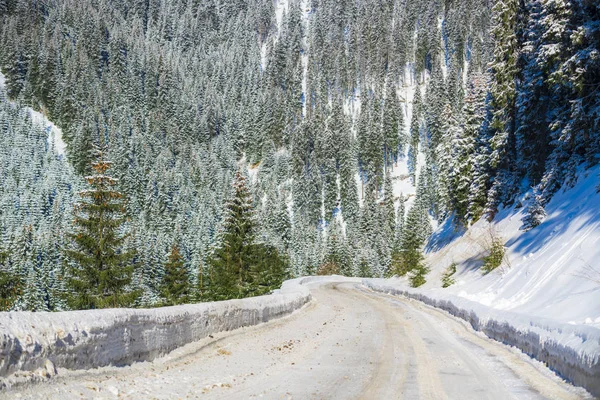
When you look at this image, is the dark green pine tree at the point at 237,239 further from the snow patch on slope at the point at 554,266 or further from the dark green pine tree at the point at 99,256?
the snow patch on slope at the point at 554,266

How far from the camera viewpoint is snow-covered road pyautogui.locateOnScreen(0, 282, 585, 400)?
6.70 meters

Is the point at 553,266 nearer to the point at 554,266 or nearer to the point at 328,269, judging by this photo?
the point at 554,266

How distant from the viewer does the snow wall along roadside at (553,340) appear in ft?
22.0

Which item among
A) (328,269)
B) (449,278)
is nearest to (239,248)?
(449,278)

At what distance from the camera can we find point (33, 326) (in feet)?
18.7

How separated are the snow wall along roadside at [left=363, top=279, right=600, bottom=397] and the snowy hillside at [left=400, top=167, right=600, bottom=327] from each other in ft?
2.86

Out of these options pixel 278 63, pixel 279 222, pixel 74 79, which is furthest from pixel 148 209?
pixel 278 63

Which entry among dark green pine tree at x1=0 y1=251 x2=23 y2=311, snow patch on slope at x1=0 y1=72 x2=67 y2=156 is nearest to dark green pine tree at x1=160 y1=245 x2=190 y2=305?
dark green pine tree at x1=0 y1=251 x2=23 y2=311

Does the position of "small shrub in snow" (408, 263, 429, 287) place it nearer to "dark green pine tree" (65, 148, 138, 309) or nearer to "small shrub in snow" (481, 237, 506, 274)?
"small shrub in snow" (481, 237, 506, 274)

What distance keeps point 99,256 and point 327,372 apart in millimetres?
22099

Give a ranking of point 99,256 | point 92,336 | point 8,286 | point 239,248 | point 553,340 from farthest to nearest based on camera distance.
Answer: point 8,286 < point 239,248 < point 99,256 < point 553,340 < point 92,336

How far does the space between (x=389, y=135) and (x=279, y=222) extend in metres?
50.0

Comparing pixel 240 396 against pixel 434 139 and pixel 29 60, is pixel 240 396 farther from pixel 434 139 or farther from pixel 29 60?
pixel 29 60

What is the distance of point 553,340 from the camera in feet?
27.4
